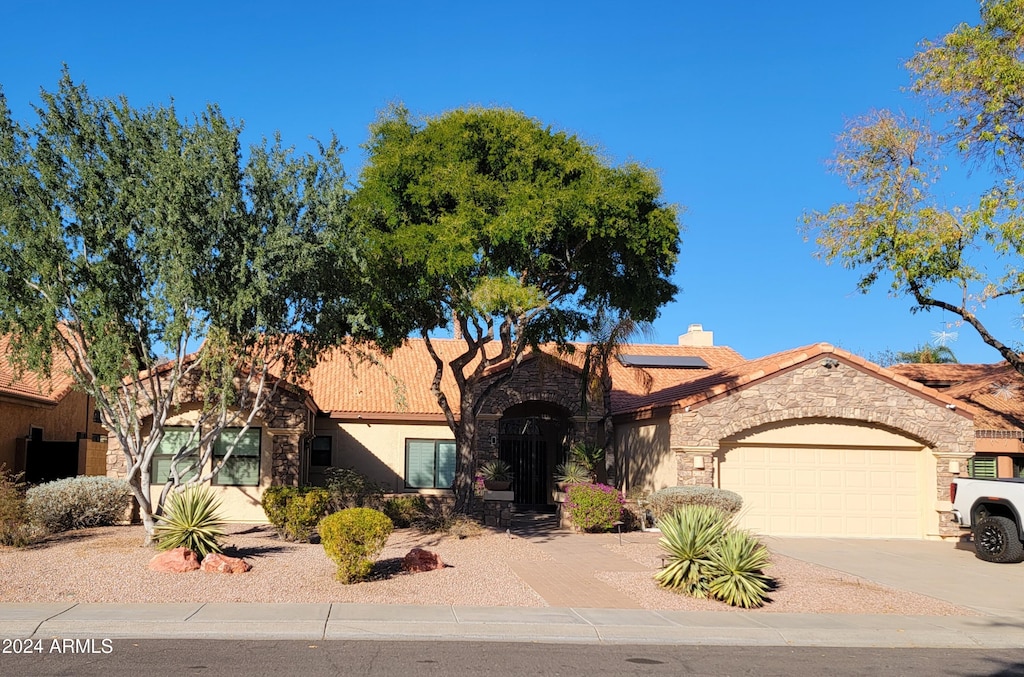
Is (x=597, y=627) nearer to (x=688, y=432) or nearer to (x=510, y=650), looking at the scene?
(x=510, y=650)

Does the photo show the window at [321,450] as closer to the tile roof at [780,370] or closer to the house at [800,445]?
the house at [800,445]

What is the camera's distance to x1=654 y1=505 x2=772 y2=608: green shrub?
12414 mm

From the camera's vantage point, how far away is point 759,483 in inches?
842

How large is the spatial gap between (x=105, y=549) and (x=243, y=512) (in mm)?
5934

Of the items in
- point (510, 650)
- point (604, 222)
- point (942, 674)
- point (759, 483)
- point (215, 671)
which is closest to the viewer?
point (215, 671)

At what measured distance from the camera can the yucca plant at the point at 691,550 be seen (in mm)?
12930

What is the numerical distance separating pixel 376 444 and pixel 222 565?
12.2 metres

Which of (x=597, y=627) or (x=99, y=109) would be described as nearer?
(x=597, y=627)

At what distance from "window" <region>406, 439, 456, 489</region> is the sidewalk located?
14.2 metres

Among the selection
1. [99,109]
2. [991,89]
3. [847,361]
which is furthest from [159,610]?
[991,89]

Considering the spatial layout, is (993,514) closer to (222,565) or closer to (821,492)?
(821,492)

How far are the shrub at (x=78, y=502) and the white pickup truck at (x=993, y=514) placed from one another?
1766 centimetres

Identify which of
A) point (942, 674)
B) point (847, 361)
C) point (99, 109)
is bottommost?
point (942, 674)

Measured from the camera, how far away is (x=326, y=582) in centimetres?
1287
